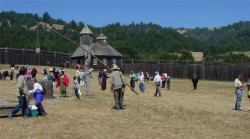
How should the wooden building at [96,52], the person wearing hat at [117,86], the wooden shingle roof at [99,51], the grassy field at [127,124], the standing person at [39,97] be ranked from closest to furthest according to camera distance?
the grassy field at [127,124] < the standing person at [39,97] < the person wearing hat at [117,86] < the wooden building at [96,52] < the wooden shingle roof at [99,51]

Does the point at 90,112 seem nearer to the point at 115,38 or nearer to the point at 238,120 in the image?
the point at 238,120

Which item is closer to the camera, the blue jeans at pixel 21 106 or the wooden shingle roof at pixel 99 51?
the blue jeans at pixel 21 106

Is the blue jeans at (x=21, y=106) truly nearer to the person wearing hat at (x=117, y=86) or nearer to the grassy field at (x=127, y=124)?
the grassy field at (x=127, y=124)

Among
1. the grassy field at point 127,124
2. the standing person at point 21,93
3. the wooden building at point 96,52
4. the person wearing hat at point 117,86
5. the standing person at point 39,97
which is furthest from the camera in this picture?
the wooden building at point 96,52

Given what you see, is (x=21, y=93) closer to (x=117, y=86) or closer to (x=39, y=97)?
(x=39, y=97)

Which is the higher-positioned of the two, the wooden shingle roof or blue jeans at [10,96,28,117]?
the wooden shingle roof

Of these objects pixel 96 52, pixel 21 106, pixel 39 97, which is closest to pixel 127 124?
pixel 39 97

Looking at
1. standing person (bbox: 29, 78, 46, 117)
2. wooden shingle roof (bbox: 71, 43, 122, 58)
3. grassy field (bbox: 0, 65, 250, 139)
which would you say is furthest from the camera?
wooden shingle roof (bbox: 71, 43, 122, 58)

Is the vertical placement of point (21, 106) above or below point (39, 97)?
below

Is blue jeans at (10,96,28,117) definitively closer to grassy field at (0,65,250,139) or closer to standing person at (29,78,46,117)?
grassy field at (0,65,250,139)

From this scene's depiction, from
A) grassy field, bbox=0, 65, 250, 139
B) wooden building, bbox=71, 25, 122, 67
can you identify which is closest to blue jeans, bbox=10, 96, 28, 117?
grassy field, bbox=0, 65, 250, 139

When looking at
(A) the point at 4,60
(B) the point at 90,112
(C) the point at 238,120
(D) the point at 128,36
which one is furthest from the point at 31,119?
(D) the point at 128,36

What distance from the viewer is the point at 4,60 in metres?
50.8

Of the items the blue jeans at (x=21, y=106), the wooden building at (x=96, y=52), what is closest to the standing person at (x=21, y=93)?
the blue jeans at (x=21, y=106)
